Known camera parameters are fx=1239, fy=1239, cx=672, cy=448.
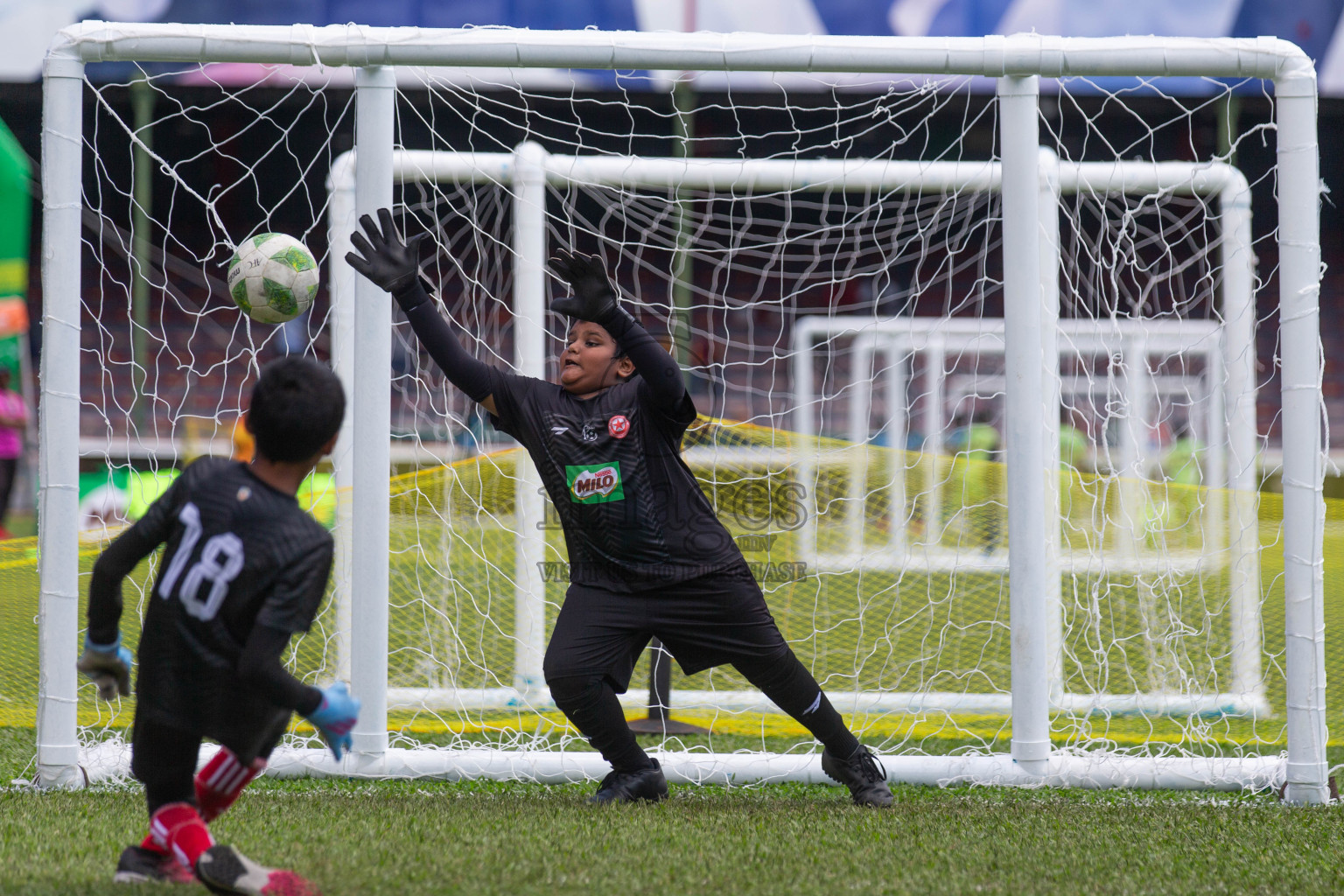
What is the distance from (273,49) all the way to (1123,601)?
12.3ft

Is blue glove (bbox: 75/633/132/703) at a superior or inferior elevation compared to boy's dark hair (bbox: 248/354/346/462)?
inferior

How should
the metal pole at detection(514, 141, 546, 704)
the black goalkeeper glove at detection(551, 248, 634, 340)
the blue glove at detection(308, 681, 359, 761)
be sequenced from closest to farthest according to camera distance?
the blue glove at detection(308, 681, 359, 761)
the black goalkeeper glove at detection(551, 248, 634, 340)
the metal pole at detection(514, 141, 546, 704)

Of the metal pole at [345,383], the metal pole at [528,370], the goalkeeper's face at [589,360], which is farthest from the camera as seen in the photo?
the metal pole at [528,370]

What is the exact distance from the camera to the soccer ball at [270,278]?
3.41 metres

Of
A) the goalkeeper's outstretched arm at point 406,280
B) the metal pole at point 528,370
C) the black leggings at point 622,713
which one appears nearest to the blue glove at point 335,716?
the black leggings at point 622,713

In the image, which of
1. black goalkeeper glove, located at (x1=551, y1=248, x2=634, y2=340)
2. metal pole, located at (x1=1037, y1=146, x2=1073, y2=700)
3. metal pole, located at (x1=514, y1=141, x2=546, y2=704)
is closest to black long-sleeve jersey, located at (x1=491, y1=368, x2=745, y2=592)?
black goalkeeper glove, located at (x1=551, y1=248, x2=634, y2=340)

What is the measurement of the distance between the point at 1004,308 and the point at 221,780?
2522 millimetres

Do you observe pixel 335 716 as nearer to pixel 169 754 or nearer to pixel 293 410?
pixel 169 754

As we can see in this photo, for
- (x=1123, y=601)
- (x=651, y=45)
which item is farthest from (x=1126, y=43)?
(x=1123, y=601)

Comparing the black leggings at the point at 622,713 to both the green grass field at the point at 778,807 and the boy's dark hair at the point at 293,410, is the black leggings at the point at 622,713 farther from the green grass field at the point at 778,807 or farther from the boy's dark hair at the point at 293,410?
the boy's dark hair at the point at 293,410

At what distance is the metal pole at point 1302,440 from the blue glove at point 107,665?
306 centimetres

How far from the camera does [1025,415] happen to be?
3686mm

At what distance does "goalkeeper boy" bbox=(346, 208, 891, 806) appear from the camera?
11.0 ft

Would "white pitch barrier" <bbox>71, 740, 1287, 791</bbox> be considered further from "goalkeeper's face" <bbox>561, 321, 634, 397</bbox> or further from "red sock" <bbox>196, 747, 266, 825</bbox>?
"red sock" <bbox>196, 747, 266, 825</bbox>
